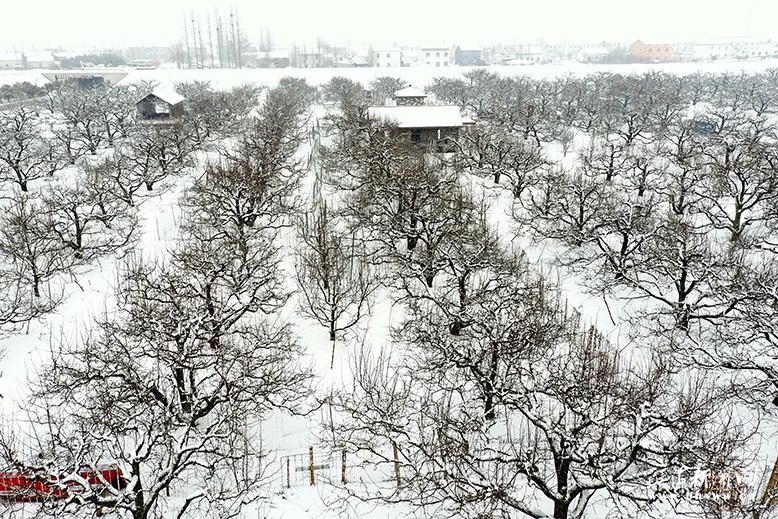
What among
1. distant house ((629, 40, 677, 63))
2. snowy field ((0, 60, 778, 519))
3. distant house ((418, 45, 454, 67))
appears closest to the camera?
snowy field ((0, 60, 778, 519))

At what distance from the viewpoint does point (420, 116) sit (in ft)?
149

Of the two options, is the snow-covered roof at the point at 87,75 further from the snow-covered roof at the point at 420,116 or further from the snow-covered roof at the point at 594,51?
the snow-covered roof at the point at 594,51

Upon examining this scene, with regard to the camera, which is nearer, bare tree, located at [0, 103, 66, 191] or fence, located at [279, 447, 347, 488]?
fence, located at [279, 447, 347, 488]

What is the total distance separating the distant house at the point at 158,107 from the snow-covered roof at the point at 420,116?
24.5 m

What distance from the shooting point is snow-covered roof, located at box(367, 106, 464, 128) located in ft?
145

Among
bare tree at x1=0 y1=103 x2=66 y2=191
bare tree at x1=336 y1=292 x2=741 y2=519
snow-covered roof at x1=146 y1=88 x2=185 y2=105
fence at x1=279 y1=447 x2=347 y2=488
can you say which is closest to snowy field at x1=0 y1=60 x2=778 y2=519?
fence at x1=279 y1=447 x2=347 y2=488

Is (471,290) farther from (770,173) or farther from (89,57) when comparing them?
(89,57)

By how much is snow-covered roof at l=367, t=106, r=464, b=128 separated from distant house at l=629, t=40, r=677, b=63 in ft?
Answer: 362

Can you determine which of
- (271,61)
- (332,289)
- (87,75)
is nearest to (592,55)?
(271,61)

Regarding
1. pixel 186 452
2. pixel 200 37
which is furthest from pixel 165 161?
pixel 200 37

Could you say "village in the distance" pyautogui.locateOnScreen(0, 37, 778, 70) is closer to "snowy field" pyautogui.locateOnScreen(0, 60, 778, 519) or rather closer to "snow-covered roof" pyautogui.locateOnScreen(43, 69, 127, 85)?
"snow-covered roof" pyautogui.locateOnScreen(43, 69, 127, 85)

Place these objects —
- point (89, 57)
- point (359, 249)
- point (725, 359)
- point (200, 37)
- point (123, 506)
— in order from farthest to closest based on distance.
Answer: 1. point (89, 57)
2. point (200, 37)
3. point (359, 249)
4. point (725, 359)
5. point (123, 506)

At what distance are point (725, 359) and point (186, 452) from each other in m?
15.1

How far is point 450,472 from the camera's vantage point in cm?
1097
